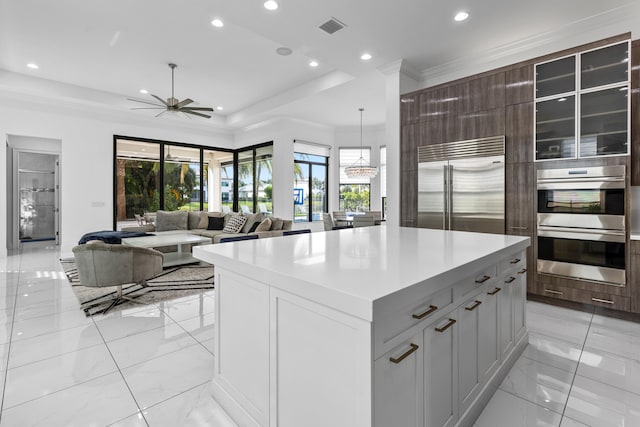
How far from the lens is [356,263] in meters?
1.38

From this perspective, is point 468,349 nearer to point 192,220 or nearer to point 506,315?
point 506,315

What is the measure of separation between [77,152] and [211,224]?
3.19m

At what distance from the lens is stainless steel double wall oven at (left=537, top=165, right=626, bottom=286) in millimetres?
2961

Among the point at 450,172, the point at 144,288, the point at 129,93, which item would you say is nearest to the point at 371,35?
the point at 450,172

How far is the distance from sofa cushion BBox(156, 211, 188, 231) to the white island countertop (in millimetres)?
5926

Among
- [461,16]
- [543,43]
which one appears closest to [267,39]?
[461,16]

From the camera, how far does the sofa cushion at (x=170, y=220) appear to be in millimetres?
7180

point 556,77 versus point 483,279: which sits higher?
point 556,77

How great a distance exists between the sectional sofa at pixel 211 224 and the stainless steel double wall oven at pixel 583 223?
13.7ft

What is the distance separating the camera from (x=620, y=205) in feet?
9.61

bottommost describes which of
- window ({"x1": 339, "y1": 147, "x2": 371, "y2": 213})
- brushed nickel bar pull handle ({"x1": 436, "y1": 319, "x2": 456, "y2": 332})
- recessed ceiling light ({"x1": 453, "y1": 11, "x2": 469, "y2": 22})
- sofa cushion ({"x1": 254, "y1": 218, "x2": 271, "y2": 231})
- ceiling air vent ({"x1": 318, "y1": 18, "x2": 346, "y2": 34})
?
brushed nickel bar pull handle ({"x1": 436, "y1": 319, "x2": 456, "y2": 332})

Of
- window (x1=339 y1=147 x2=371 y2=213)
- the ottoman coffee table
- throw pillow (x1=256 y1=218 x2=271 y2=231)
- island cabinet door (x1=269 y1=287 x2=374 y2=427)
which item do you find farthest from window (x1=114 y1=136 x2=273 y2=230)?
island cabinet door (x1=269 y1=287 x2=374 y2=427)

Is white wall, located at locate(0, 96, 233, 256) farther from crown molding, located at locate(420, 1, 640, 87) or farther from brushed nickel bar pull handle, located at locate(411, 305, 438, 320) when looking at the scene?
brushed nickel bar pull handle, located at locate(411, 305, 438, 320)

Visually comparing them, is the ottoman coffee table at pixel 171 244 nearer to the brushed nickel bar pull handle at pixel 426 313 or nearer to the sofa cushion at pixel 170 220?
the sofa cushion at pixel 170 220
